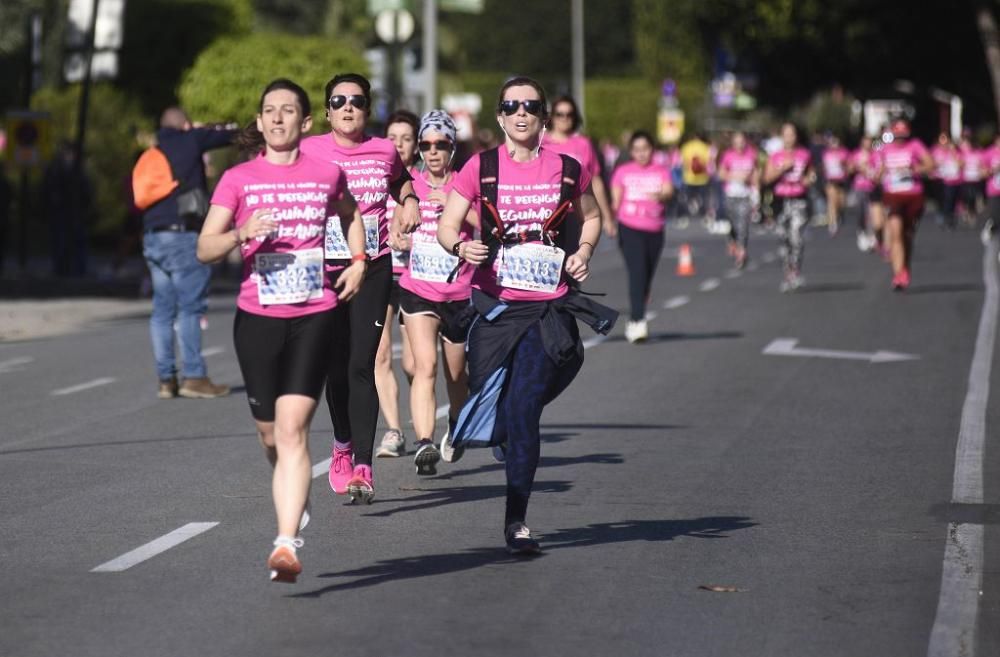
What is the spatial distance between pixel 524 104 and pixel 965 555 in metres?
2.42

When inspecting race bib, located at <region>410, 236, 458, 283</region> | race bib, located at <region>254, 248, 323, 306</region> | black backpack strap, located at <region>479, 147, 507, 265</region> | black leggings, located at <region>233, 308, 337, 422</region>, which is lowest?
black leggings, located at <region>233, 308, 337, 422</region>

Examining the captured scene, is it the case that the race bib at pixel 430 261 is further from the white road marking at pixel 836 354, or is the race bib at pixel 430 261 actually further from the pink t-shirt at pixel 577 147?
the white road marking at pixel 836 354

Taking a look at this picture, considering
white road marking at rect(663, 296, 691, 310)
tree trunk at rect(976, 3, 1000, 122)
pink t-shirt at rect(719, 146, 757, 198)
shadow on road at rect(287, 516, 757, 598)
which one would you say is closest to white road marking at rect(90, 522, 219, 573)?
shadow on road at rect(287, 516, 757, 598)

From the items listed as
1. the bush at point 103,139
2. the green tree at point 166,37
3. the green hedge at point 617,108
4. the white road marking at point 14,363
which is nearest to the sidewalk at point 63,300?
the white road marking at point 14,363

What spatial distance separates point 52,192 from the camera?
2781cm

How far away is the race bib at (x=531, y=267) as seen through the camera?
8094 millimetres

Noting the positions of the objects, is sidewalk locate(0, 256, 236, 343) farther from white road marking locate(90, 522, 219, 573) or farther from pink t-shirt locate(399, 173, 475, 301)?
white road marking locate(90, 522, 219, 573)

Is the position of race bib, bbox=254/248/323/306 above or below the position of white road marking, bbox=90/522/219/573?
above

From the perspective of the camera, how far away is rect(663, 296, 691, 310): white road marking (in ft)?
73.2

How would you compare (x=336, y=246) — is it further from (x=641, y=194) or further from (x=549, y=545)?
(x=641, y=194)

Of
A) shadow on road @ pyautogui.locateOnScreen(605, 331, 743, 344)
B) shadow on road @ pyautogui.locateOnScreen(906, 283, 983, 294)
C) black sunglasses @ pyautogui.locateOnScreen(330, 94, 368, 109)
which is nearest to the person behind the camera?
black sunglasses @ pyautogui.locateOnScreen(330, 94, 368, 109)

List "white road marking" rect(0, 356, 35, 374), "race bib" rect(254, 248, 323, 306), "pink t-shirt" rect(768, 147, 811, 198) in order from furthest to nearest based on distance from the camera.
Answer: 1. "pink t-shirt" rect(768, 147, 811, 198)
2. "white road marking" rect(0, 356, 35, 374)
3. "race bib" rect(254, 248, 323, 306)

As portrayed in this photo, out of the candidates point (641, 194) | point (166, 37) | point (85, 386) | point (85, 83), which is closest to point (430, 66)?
point (85, 83)

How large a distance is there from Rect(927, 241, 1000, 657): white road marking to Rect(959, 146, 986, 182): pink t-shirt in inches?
1142
